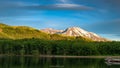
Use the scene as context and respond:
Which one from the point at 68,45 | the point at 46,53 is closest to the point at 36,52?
the point at 46,53

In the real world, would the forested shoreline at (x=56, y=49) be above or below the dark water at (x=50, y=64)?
above

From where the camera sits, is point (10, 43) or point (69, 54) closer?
point (69, 54)

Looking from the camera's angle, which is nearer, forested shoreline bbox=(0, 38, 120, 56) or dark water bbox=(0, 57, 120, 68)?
dark water bbox=(0, 57, 120, 68)

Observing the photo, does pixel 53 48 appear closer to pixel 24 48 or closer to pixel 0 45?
pixel 24 48

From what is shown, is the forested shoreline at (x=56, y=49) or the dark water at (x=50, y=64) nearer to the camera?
the dark water at (x=50, y=64)

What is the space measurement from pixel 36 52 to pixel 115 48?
4159cm

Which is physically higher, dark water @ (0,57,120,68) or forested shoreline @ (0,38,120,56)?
forested shoreline @ (0,38,120,56)

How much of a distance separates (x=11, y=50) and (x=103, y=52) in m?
49.5

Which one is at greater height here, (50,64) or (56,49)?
(56,49)

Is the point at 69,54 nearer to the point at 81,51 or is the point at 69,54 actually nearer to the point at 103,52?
the point at 81,51

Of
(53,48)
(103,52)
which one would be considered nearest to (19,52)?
(53,48)

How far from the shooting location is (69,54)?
180 m

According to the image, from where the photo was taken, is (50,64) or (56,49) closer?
(50,64)

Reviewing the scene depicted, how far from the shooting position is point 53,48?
614ft
